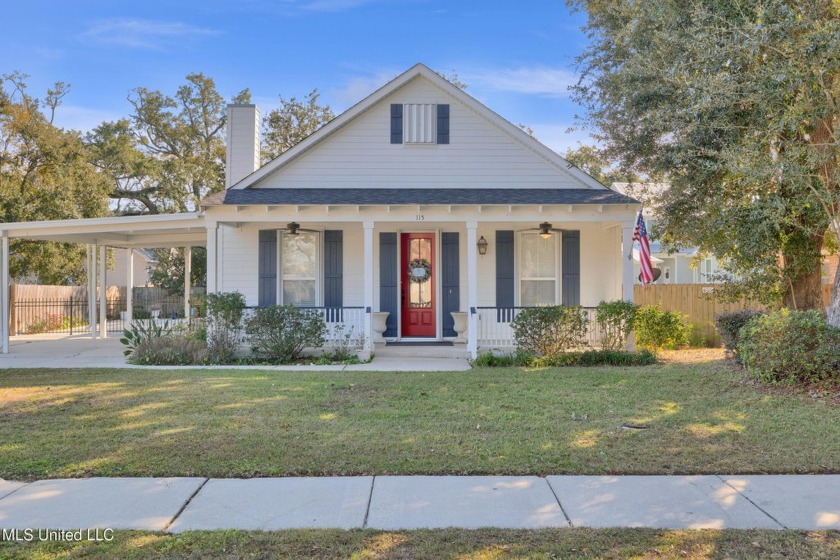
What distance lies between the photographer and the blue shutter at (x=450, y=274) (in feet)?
41.5

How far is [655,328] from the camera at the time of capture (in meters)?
11.5

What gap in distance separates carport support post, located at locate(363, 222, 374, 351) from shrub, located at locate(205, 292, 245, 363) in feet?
7.93

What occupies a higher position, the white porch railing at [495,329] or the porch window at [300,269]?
the porch window at [300,269]

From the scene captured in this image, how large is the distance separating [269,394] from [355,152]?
6651 millimetres

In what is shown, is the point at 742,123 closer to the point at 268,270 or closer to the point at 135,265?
the point at 268,270

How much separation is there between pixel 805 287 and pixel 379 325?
7.98 m

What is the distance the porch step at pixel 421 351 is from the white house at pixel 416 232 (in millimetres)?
387

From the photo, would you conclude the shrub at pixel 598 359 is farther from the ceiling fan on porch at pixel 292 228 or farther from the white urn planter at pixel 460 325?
the ceiling fan on porch at pixel 292 228

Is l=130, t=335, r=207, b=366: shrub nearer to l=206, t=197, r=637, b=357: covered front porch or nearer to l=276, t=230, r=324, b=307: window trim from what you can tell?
l=206, t=197, r=637, b=357: covered front porch

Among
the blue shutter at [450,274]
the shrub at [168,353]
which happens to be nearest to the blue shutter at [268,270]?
the shrub at [168,353]

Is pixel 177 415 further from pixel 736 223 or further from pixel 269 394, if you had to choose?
pixel 736 223

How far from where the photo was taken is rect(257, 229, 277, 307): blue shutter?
12.4m

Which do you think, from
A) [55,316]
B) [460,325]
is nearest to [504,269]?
[460,325]

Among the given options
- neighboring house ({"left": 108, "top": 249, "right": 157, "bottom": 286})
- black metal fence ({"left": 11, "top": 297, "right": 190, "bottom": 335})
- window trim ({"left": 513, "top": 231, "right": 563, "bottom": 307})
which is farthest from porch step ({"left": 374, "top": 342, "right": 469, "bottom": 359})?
neighboring house ({"left": 108, "top": 249, "right": 157, "bottom": 286})
